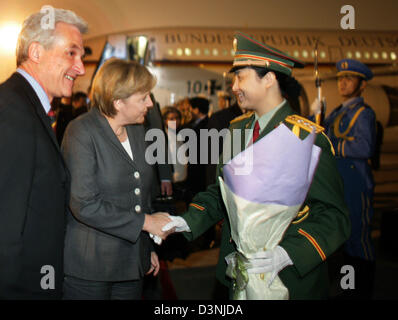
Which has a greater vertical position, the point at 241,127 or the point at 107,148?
Result: the point at 241,127

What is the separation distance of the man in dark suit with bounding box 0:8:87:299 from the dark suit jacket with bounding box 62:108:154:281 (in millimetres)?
154

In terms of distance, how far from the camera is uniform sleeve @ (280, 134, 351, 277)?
52.2 inches

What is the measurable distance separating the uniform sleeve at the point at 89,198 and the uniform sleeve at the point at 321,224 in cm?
74

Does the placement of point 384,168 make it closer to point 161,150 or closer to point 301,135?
point 161,150

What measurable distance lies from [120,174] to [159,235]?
36cm

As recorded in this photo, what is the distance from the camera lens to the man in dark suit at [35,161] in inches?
46.3

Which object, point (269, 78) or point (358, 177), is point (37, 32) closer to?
point (269, 78)

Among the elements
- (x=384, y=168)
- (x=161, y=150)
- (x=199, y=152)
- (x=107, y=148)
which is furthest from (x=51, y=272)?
(x=384, y=168)

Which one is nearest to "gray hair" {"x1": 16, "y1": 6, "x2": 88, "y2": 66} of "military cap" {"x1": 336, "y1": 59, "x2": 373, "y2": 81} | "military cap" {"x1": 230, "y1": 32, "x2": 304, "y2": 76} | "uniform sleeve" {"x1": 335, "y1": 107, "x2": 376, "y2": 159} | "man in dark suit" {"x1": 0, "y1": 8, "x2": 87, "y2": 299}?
"man in dark suit" {"x1": 0, "y1": 8, "x2": 87, "y2": 299}

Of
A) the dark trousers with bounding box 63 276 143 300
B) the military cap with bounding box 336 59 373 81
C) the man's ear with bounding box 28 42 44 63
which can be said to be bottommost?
the dark trousers with bounding box 63 276 143 300

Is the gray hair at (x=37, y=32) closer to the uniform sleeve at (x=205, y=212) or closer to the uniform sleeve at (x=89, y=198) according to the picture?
the uniform sleeve at (x=89, y=198)

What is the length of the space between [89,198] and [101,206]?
7cm

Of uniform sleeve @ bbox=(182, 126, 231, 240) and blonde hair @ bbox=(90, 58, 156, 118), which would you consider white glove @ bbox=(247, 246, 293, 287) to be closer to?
uniform sleeve @ bbox=(182, 126, 231, 240)

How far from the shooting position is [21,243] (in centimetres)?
120
